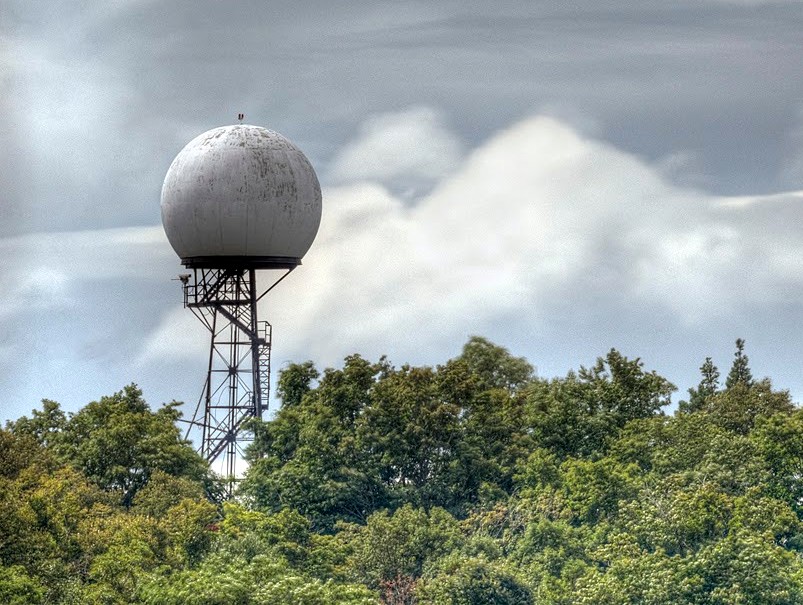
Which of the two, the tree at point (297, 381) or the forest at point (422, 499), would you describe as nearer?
the forest at point (422, 499)

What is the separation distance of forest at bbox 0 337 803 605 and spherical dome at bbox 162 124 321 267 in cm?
510

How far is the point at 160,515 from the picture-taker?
2453 inches

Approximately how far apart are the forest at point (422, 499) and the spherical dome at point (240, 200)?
5101 millimetres

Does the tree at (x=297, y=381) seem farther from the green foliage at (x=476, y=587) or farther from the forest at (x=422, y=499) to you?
the green foliage at (x=476, y=587)

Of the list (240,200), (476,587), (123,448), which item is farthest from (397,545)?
(240,200)

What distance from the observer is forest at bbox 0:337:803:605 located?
181 ft

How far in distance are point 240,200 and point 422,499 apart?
11945mm

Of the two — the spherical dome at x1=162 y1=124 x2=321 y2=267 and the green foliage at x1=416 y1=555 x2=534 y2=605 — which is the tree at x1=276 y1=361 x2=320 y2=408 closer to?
the spherical dome at x1=162 y1=124 x2=321 y2=267

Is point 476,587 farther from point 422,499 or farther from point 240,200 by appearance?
point 240,200

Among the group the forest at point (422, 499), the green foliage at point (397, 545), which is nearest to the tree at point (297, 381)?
the forest at point (422, 499)

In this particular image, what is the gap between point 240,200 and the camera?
6925cm

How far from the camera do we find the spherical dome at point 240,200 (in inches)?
2731

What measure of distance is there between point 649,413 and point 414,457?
28.5 ft

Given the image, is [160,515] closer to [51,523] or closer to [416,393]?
[51,523]
